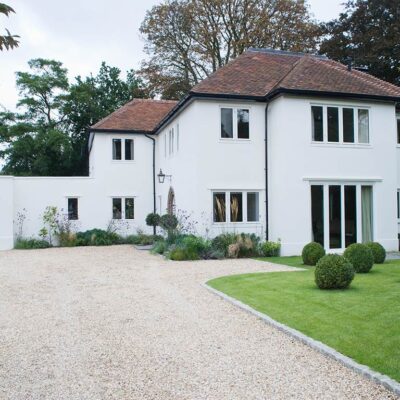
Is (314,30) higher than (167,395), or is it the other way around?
(314,30)

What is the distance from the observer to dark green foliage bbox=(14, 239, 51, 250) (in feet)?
72.4

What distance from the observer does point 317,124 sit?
1722cm

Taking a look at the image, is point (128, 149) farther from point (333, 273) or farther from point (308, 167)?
point (333, 273)

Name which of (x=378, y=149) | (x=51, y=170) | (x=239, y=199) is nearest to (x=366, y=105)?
(x=378, y=149)

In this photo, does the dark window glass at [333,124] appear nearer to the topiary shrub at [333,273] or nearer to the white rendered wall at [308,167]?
the white rendered wall at [308,167]

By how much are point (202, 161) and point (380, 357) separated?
12.5m

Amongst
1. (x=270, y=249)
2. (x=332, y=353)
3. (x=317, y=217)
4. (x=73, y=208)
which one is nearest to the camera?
(x=332, y=353)

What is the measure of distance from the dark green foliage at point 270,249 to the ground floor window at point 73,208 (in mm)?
11353

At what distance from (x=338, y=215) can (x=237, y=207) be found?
3.62 meters

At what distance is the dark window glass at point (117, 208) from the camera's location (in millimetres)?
25141

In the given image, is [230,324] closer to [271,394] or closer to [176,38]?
[271,394]

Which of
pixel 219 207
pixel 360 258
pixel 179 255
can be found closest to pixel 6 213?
pixel 179 255

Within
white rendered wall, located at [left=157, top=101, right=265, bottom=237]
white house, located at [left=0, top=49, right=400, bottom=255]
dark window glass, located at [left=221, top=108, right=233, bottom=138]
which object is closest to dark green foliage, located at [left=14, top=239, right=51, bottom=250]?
white house, located at [left=0, top=49, right=400, bottom=255]

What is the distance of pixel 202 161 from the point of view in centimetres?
1736
